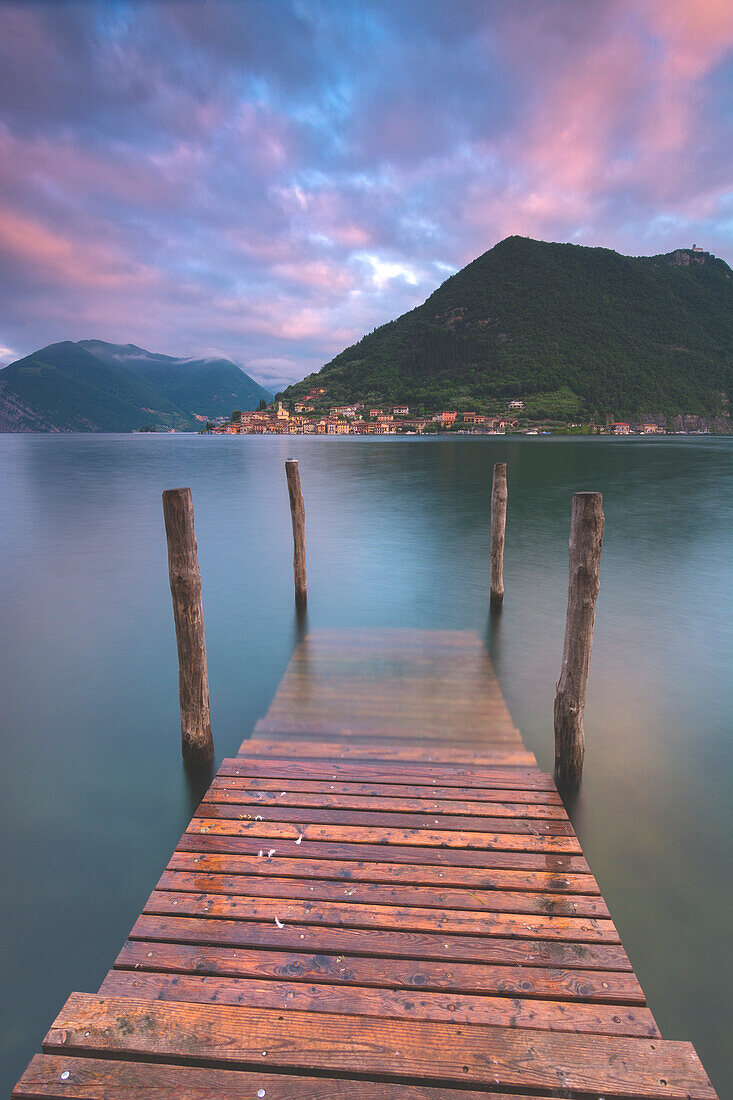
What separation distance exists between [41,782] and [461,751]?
4815 mm

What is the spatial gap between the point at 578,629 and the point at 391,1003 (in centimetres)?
330

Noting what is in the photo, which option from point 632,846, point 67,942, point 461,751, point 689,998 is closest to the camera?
point 689,998

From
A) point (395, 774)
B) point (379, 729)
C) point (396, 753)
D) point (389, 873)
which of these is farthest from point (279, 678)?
point (389, 873)

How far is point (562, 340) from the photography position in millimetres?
132875

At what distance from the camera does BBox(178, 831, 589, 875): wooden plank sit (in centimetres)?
348

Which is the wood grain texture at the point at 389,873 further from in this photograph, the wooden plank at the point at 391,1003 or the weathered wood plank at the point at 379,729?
the weathered wood plank at the point at 379,729

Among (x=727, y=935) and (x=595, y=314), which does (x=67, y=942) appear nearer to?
(x=727, y=935)

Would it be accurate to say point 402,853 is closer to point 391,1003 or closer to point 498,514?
point 391,1003

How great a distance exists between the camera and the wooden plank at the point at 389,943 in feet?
9.18

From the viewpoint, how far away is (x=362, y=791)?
427cm

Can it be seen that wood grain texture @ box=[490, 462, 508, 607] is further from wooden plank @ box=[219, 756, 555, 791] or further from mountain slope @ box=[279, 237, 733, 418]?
mountain slope @ box=[279, 237, 733, 418]

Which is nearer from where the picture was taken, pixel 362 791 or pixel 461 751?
pixel 362 791

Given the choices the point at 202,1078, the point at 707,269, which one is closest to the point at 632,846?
the point at 202,1078

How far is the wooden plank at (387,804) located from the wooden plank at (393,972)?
1.24 metres
